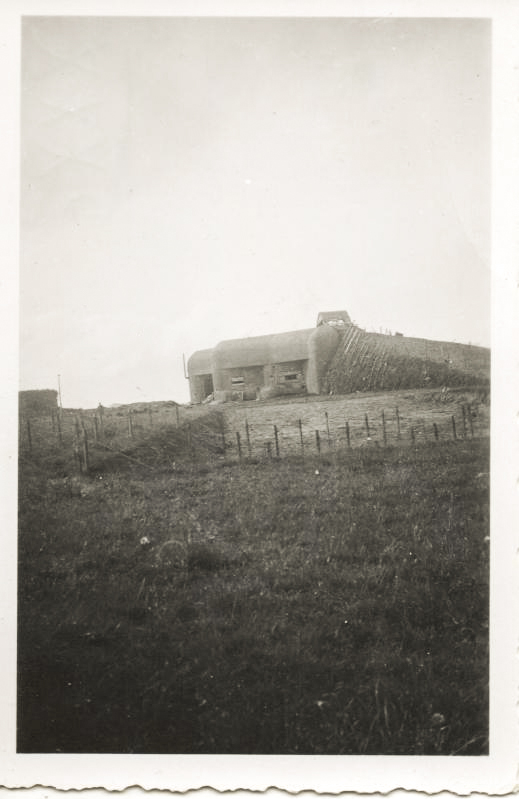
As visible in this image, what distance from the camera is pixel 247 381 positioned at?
538cm

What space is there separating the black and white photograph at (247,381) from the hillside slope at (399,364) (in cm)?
4

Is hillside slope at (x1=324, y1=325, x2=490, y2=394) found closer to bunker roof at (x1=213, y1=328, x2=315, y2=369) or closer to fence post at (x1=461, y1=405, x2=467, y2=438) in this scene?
fence post at (x1=461, y1=405, x2=467, y2=438)

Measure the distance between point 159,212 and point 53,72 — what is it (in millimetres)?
1458

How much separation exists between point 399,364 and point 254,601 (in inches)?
106

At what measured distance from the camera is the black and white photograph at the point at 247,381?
4.40m

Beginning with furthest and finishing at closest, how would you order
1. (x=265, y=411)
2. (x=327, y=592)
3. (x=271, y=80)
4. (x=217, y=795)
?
(x=265, y=411) → (x=271, y=80) → (x=327, y=592) → (x=217, y=795)

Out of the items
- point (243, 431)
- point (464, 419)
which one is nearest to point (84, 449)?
point (243, 431)

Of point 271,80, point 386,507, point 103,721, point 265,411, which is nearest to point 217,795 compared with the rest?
point 103,721

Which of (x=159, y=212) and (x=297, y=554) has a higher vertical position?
(x=159, y=212)

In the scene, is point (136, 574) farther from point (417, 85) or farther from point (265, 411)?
point (417, 85)

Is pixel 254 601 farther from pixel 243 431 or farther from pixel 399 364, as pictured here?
pixel 399 364

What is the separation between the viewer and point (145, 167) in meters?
4.98

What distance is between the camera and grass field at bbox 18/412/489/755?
4.32 metres

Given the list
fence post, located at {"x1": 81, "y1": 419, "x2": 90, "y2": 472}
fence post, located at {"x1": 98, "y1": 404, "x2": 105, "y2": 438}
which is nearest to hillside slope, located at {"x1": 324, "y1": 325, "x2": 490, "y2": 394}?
fence post, located at {"x1": 98, "y1": 404, "x2": 105, "y2": 438}
